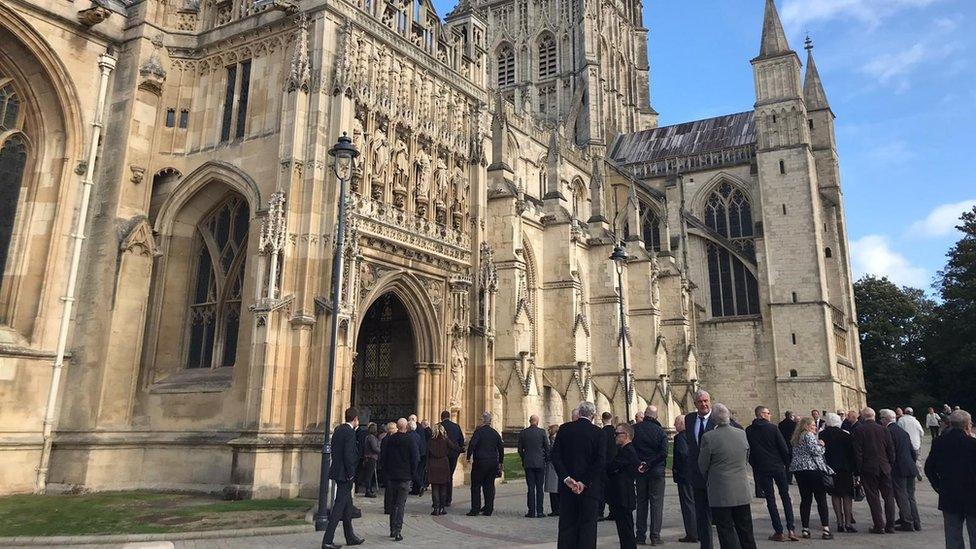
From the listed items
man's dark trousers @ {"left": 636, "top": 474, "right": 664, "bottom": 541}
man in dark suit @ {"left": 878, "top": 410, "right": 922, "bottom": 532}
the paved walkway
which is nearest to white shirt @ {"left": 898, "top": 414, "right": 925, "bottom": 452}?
the paved walkway

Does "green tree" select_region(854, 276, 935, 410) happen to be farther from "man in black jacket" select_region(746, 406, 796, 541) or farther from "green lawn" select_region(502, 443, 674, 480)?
"man in black jacket" select_region(746, 406, 796, 541)

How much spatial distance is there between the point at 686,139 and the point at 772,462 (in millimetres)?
46829

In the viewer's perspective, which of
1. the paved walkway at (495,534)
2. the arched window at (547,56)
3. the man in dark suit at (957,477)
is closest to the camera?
the man in dark suit at (957,477)

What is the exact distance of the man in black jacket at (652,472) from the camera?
949cm

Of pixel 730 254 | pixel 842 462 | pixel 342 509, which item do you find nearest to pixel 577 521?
pixel 342 509

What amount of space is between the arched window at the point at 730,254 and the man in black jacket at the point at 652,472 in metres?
34.9

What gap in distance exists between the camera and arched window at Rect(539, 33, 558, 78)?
56.3m

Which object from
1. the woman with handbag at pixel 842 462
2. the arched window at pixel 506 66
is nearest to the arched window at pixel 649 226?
the arched window at pixel 506 66

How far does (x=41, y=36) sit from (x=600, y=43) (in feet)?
149

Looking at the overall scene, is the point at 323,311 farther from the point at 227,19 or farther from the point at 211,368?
Result: the point at 227,19

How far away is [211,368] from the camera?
15.8m

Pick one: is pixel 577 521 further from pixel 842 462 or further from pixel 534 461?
pixel 842 462

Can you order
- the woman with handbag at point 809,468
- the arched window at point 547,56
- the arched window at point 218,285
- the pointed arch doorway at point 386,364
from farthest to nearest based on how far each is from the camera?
1. the arched window at point 547,56
2. the pointed arch doorway at point 386,364
3. the arched window at point 218,285
4. the woman with handbag at point 809,468

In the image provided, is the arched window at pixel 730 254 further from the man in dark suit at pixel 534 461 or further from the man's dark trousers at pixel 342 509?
the man's dark trousers at pixel 342 509
